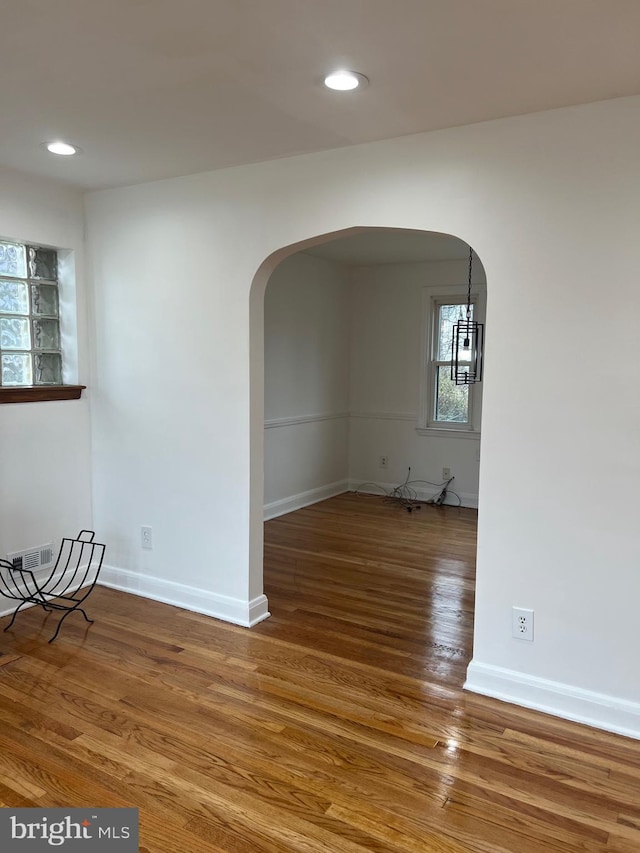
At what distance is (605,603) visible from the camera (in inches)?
96.1

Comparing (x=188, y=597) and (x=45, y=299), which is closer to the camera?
(x=188, y=597)

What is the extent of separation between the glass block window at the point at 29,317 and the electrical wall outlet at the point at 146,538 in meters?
1.05

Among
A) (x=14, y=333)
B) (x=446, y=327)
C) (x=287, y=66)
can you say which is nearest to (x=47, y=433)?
(x=14, y=333)

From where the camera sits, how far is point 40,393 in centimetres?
354

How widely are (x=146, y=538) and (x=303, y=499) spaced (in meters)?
2.54

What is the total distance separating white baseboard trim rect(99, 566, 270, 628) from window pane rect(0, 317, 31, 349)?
1.46 m

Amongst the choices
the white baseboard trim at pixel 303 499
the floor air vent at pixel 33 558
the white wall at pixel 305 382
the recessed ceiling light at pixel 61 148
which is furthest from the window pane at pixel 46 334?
the white baseboard trim at pixel 303 499

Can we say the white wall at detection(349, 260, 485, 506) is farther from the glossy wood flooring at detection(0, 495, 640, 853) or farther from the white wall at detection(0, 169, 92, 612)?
the white wall at detection(0, 169, 92, 612)

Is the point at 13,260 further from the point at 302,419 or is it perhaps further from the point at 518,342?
the point at 302,419

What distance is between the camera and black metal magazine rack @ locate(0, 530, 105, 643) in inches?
133

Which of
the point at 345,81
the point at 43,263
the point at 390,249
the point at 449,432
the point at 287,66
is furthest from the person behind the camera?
the point at 449,432

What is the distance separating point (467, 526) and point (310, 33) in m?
4.34

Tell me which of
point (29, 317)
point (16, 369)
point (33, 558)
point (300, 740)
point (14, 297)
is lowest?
point (300, 740)

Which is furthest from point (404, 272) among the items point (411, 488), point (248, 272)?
point (248, 272)
